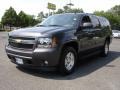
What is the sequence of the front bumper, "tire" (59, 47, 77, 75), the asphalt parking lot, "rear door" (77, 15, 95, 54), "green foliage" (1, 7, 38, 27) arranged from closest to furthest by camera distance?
the asphalt parking lot < the front bumper < "tire" (59, 47, 77, 75) < "rear door" (77, 15, 95, 54) < "green foliage" (1, 7, 38, 27)

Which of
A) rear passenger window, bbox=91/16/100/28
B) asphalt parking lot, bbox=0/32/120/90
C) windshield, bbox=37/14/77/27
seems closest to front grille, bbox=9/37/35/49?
asphalt parking lot, bbox=0/32/120/90

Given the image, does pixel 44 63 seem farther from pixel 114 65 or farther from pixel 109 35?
pixel 109 35

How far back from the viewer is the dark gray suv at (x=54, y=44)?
6352 mm

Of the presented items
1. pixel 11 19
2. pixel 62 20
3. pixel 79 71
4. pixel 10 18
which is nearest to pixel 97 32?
pixel 62 20

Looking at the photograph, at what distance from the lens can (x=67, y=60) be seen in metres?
6.96

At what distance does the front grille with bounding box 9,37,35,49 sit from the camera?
6442 millimetres

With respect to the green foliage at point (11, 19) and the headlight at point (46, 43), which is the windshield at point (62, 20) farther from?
the green foliage at point (11, 19)

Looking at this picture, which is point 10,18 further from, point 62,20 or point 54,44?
point 54,44

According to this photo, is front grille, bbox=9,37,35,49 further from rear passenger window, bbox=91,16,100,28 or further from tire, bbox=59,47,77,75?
rear passenger window, bbox=91,16,100,28

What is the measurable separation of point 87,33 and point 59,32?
1.68m

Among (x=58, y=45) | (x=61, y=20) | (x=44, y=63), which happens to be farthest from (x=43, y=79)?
(x=61, y=20)

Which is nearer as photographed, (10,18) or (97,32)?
(97,32)

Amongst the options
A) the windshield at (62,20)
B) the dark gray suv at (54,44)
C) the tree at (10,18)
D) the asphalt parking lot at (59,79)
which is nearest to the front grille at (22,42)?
the dark gray suv at (54,44)

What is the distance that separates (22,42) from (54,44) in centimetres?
89
